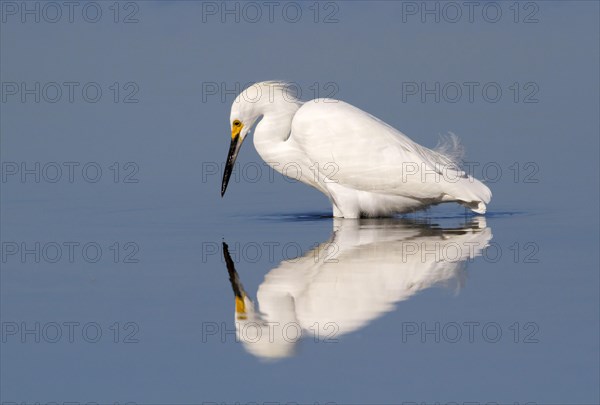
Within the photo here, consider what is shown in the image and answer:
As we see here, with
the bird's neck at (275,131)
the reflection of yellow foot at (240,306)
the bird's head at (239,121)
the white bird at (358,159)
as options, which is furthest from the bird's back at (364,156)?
the reflection of yellow foot at (240,306)

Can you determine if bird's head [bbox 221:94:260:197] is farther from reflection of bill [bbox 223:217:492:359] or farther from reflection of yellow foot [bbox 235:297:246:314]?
reflection of yellow foot [bbox 235:297:246:314]

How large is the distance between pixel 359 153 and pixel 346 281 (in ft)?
12.3

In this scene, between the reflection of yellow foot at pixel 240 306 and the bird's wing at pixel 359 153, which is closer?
the reflection of yellow foot at pixel 240 306

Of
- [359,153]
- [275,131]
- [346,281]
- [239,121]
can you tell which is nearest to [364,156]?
[359,153]

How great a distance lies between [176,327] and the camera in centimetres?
784

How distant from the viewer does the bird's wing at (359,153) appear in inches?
492

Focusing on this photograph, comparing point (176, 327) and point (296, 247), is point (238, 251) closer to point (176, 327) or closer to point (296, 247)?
point (296, 247)

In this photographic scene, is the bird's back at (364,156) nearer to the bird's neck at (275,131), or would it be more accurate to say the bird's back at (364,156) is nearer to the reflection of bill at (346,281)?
the bird's neck at (275,131)

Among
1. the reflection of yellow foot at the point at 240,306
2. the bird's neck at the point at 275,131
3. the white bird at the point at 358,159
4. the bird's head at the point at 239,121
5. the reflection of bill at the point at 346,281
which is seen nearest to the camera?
the reflection of bill at the point at 346,281

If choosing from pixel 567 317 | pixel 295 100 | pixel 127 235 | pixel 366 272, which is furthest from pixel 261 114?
pixel 567 317

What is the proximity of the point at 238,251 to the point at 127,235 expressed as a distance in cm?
152

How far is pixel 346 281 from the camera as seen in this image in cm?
900

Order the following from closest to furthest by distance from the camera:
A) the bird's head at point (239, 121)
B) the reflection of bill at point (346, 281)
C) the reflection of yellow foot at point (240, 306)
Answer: the reflection of bill at point (346, 281), the reflection of yellow foot at point (240, 306), the bird's head at point (239, 121)

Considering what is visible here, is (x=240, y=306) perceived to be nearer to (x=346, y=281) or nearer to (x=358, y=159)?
(x=346, y=281)
